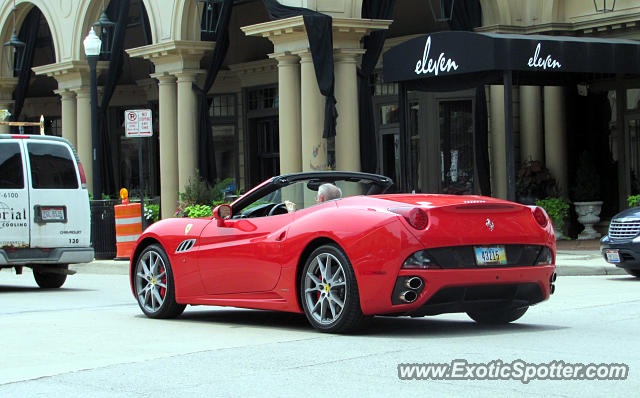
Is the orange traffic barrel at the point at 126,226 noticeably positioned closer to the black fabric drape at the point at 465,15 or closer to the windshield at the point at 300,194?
the black fabric drape at the point at 465,15

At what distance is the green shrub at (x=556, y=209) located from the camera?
21.2 meters

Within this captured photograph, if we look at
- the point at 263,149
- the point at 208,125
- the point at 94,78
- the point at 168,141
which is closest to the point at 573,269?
the point at 208,125

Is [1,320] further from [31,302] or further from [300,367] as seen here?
[300,367]

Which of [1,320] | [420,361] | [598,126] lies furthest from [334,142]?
[420,361]

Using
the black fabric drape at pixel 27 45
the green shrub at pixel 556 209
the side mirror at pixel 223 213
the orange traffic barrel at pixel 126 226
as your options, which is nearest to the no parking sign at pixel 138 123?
the orange traffic barrel at pixel 126 226

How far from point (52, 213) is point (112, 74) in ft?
39.6

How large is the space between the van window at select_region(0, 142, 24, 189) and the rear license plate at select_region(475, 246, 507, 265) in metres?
8.84

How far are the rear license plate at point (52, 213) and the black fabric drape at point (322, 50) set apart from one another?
22.7 ft

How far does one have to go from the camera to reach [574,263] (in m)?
16.5

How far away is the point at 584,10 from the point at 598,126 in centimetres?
248

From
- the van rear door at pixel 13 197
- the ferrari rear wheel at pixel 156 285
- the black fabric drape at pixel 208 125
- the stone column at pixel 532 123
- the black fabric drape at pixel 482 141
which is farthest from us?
the black fabric drape at pixel 208 125

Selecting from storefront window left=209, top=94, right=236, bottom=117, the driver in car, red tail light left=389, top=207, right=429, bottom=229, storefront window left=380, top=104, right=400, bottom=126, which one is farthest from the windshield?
storefront window left=209, top=94, right=236, bottom=117

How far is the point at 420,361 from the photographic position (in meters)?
6.93

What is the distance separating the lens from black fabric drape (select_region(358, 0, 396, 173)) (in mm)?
21562
